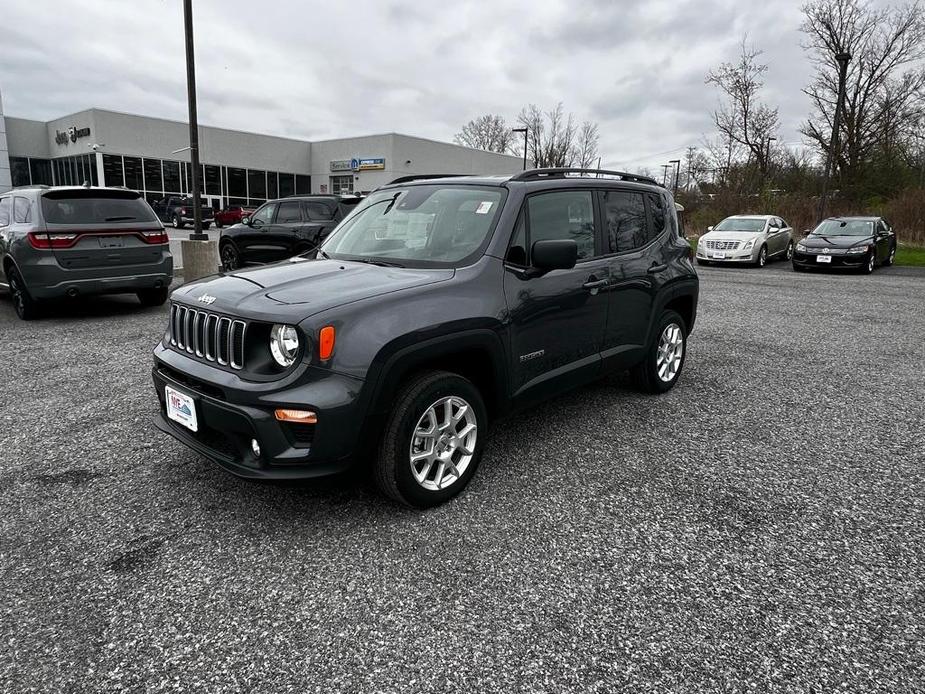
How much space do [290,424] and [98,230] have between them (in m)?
6.56

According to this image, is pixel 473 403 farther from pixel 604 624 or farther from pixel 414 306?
pixel 604 624

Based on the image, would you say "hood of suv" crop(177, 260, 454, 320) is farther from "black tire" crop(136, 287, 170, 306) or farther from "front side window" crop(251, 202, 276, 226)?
"front side window" crop(251, 202, 276, 226)

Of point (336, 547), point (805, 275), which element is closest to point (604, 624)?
point (336, 547)

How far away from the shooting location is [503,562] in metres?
2.83

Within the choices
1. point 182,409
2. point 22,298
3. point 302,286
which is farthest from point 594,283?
point 22,298

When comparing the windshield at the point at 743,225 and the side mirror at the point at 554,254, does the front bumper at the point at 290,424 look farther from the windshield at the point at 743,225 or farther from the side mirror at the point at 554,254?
the windshield at the point at 743,225

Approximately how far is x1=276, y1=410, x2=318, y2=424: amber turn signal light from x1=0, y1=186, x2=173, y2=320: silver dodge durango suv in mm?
6406

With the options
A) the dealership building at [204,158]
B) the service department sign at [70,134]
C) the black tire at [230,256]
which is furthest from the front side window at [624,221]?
the service department sign at [70,134]

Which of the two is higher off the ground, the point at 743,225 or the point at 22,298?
the point at 743,225

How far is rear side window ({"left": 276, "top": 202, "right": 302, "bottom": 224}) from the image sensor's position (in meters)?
11.9

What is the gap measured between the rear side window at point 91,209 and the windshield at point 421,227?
510 centimetres

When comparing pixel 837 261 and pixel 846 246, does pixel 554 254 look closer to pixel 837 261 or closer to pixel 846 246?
pixel 837 261

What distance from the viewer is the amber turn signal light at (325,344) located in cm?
277

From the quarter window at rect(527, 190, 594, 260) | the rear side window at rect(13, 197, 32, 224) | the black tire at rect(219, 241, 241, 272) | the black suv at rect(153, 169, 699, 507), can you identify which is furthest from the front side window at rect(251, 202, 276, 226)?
the quarter window at rect(527, 190, 594, 260)
